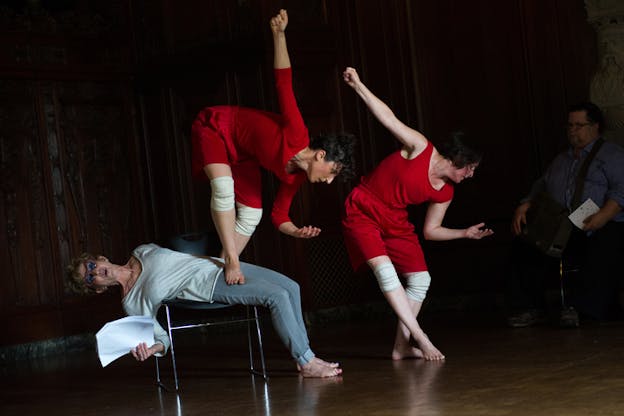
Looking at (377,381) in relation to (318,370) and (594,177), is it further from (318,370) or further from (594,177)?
(594,177)

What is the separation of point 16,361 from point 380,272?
3.04m

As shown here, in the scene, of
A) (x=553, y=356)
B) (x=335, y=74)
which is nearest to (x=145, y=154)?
(x=335, y=74)

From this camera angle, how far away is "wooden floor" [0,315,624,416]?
3.40m

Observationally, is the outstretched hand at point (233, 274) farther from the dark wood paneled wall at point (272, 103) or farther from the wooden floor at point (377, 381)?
the dark wood paneled wall at point (272, 103)

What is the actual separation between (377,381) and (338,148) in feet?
3.18

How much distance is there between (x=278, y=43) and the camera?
13.6 feet

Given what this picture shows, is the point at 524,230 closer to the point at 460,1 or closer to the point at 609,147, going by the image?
the point at 609,147

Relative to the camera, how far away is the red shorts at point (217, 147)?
14.2 feet

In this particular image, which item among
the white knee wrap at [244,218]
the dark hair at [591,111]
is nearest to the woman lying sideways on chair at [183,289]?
the white knee wrap at [244,218]

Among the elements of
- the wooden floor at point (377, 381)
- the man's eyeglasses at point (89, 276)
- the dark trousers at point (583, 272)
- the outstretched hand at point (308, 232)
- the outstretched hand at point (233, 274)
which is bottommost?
the wooden floor at point (377, 381)

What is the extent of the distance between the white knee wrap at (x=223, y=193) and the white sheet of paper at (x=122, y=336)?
55 cm

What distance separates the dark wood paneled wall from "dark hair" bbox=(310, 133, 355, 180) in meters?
2.22

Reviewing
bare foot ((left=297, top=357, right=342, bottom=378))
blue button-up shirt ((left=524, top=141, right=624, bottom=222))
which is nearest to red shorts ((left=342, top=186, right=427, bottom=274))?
bare foot ((left=297, top=357, right=342, bottom=378))

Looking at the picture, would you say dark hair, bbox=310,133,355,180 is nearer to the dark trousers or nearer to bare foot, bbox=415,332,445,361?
bare foot, bbox=415,332,445,361
